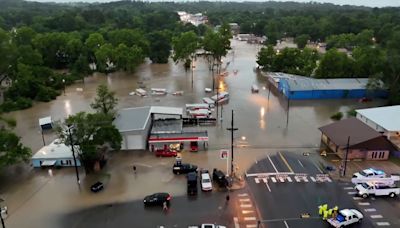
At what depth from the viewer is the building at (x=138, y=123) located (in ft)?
88.9

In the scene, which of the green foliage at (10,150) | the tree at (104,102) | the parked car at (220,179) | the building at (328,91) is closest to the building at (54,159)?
the green foliage at (10,150)

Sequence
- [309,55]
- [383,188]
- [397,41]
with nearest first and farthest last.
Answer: [383,188] → [397,41] → [309,55]

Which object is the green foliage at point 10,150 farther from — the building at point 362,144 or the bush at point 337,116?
the bush at point 337,116

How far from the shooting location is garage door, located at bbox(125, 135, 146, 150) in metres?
27.2

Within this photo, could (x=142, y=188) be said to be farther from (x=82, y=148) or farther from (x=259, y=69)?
→ (x=259, y=69)

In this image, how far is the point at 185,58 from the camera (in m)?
60.4

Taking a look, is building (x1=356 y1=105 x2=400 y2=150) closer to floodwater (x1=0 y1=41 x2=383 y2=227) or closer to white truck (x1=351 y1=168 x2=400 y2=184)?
floodwater (x1=0 y1=41 x2=383 y2=227)

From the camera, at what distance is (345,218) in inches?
694

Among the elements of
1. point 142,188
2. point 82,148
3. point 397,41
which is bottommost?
point 142,188

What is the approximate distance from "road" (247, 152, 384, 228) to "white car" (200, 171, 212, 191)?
2.74 metres

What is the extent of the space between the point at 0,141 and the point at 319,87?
3654cm

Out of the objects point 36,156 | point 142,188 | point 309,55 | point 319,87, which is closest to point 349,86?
point 319,87

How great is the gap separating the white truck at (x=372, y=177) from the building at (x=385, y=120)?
5.38 m

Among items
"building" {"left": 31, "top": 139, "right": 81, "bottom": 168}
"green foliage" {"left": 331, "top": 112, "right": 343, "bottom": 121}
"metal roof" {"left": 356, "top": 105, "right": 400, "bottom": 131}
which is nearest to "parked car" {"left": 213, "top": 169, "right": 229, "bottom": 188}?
"building" {"left": 31, "top": 139, "right": 81, "bottom": 168}
